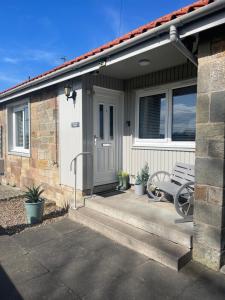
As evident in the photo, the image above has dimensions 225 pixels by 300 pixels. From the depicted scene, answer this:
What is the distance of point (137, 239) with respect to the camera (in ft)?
11.0

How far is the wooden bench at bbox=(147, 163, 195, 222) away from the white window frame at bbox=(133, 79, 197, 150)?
50 cm

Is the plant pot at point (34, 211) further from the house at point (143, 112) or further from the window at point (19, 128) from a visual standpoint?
the window at point (19, 128)

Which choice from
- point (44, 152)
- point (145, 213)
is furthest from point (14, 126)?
point (145, 213)

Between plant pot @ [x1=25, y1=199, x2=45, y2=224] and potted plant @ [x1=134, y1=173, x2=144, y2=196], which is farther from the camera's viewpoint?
potted plant @ [x1=134, y1=173, x2=144, y2=196]

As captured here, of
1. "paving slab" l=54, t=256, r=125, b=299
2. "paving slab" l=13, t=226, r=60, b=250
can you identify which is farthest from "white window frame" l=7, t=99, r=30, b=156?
"paving slab" l=54, t=256, r=125, b=299

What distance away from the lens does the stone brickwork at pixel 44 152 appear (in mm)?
5719

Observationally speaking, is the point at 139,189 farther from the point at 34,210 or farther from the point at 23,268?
the point at 23,268

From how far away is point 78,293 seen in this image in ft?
8.15

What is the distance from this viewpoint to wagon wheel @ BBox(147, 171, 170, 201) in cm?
470

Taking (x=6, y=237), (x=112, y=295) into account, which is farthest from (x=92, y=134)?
(x=112, y=295)

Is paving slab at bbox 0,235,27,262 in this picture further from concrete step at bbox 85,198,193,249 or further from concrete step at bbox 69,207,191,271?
concrete step at bbox 85,198,193,249

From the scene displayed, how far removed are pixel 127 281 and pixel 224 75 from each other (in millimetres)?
2561

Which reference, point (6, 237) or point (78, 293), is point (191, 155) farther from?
point (6, 237)

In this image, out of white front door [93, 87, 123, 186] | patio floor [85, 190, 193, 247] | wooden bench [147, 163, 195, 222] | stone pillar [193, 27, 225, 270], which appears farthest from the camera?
white front door [93, 87, 123, 186]
